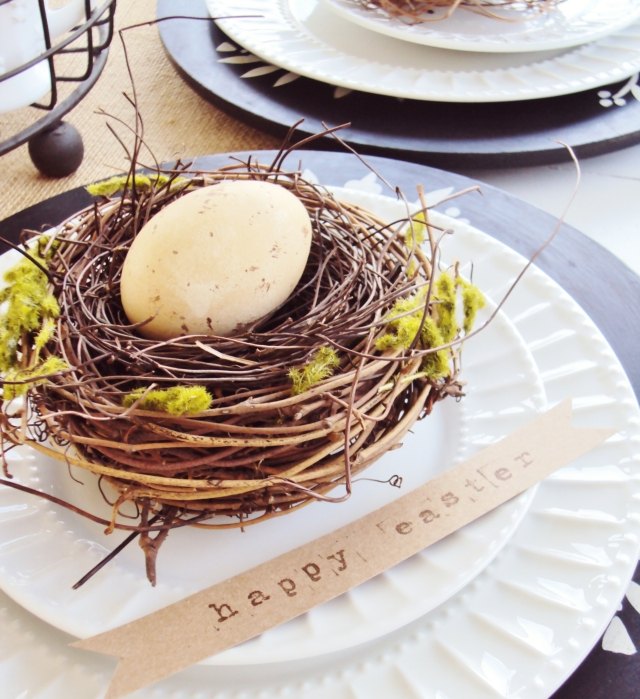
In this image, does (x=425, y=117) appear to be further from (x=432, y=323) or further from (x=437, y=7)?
(x=432, y=323)

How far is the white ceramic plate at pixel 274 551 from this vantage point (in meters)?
0.37

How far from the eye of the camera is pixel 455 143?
0.72 meters

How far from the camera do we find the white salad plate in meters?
0.36

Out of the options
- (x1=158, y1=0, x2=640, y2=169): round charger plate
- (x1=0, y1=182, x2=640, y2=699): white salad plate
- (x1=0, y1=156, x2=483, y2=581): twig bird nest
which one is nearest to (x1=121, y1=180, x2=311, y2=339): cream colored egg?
(x1=0, y1=156, x2=483, y2=581): twig bird nest

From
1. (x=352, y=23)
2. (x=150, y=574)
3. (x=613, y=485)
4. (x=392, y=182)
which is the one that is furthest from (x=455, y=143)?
(x=150, y=574)

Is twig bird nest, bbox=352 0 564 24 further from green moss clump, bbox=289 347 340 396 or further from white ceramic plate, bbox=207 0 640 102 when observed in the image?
green moss clump, bbox=289 347 340 396

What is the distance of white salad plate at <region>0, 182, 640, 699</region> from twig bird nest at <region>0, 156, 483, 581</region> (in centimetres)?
6

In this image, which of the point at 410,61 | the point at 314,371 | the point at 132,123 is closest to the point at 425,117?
the point at 410,61

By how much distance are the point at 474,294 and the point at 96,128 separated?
0.58 m

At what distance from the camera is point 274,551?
0.42 metres

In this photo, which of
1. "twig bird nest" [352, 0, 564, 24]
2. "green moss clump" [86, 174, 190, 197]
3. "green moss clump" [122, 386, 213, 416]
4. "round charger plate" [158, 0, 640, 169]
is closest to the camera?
"green moss clump" [122, 386, 213, 416]

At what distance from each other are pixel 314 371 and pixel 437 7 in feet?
2.15

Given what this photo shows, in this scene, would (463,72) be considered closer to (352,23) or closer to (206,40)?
(352,23)

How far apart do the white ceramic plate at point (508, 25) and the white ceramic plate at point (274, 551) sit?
0.44m
